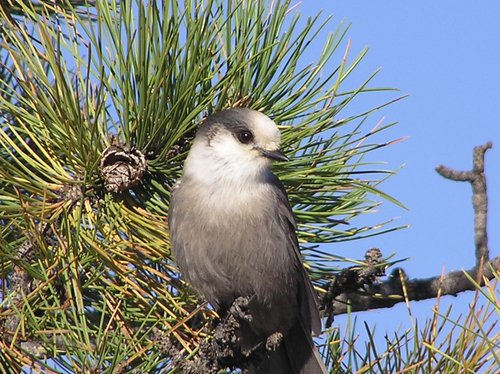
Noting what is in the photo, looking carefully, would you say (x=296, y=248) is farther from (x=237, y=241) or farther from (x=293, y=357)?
(x=293, y=357)

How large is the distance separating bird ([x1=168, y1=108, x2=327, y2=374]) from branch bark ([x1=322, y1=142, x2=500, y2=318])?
0.20 m

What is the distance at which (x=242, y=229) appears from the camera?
3350mm

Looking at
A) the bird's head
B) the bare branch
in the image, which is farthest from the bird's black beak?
the bare branch

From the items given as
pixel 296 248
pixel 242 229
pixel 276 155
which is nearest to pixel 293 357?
pixel 296 248

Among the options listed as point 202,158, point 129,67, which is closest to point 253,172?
point 202,158

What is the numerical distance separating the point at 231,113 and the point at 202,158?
9.4 inches

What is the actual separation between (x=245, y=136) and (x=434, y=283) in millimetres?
898

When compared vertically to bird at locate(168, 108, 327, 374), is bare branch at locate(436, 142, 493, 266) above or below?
above

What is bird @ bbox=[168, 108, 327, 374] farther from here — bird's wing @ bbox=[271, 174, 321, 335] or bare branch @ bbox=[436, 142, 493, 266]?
bare branch @ bbox=[436, 142, 493, 266]

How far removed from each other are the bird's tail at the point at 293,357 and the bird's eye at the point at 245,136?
83 centimetres

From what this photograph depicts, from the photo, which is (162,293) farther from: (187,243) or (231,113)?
(231,113)

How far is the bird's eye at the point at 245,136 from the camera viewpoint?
128 inches

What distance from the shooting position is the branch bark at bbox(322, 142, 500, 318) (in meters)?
2.40

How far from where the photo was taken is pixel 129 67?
8.89 feet
